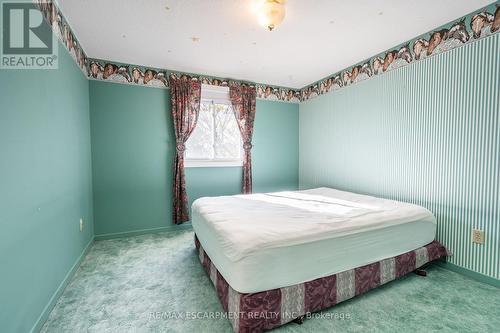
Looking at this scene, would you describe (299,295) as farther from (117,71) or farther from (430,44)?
(117,71)

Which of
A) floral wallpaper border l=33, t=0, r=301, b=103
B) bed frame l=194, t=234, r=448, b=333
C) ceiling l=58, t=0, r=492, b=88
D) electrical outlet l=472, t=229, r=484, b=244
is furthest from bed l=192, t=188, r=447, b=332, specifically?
floral wallpaper border l=33, t=0, r=301, b=103

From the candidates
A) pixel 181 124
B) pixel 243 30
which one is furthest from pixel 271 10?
pixel 181 124

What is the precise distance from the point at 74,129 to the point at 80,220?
100 cm

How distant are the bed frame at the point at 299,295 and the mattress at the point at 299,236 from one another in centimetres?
5

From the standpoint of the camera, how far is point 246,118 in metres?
3.78

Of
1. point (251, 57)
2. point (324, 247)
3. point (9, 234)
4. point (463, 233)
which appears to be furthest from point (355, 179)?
point (9, 234)

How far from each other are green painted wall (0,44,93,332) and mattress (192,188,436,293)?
44.9 inches

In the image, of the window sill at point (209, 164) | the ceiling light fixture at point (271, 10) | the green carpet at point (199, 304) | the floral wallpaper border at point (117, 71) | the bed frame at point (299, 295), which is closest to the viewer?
the bed frame at point (299, 295)

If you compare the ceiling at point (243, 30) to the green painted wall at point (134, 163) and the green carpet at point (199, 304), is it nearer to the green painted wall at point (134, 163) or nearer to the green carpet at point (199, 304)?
the green painted wall at point (134, 163)

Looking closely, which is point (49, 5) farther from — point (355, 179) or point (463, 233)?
point (463, 233)

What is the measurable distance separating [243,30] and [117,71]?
1.93m

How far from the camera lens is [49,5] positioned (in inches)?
68.7

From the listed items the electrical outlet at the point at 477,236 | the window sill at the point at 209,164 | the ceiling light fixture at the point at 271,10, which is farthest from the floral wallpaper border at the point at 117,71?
the electrical outlet at the point at 477,236

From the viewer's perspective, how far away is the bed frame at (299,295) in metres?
1.33
